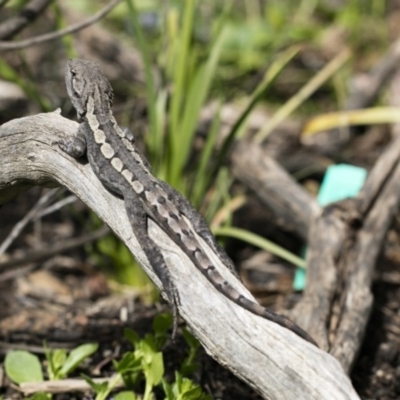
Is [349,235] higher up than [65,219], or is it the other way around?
[65,219]

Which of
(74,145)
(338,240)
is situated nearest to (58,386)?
(74,145)

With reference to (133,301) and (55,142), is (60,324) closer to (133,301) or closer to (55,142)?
(133,301)

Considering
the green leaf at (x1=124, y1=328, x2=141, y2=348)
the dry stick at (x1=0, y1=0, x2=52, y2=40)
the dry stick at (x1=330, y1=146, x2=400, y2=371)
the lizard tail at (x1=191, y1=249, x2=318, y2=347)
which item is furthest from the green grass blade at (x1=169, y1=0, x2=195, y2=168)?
the lizard tail at (x1=191, y1=249, x2=318, y2=347)

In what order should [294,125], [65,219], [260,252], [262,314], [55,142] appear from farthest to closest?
[294,125]
[65,219]
[260,252]
[55,142]
[262,314]

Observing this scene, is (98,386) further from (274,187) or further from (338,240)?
(274,187)

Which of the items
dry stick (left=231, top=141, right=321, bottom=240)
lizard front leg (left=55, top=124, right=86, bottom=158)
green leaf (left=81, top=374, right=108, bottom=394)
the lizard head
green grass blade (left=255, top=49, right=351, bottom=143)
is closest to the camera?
lizard front leg (left=55, top=124, right=86, bottom=158)

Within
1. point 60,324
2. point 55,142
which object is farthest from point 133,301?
point 55,142

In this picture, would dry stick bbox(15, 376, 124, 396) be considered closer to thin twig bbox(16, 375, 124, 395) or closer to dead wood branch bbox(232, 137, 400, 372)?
thin twig bbox(16, 375, 124, 395)
